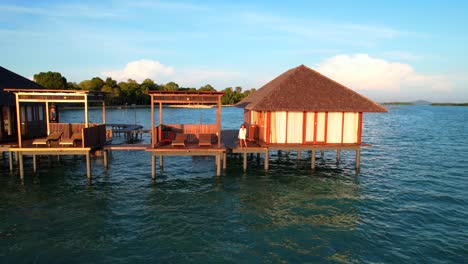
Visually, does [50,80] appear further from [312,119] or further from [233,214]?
[233,214]

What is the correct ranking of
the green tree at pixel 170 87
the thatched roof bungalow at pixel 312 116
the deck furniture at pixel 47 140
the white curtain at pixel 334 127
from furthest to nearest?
the green tree at pixel 170 87
the white curtain at pixel 334 127
the thatched roof bungalow at pixel 312 116
the deck furniture at pixel 47 140

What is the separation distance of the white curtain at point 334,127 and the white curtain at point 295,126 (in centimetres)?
191

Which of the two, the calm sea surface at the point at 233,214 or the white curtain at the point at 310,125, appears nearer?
the calm sea surface at the point at 233,214

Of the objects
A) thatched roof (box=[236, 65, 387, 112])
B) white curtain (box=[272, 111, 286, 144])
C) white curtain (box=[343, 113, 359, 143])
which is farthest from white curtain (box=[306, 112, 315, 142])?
white curtain (box=[343, 113, 359, 143])

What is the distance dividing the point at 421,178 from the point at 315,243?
14457mm

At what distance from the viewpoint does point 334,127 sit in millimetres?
22234

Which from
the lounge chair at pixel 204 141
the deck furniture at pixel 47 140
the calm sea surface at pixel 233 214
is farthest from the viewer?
the lounge chair at pixel 204 141

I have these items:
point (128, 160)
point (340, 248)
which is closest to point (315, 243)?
point (340, 248)

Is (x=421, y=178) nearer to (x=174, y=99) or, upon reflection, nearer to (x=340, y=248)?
(x=340, y=248)

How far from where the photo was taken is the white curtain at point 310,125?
71.9 feet

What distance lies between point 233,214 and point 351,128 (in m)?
11.2

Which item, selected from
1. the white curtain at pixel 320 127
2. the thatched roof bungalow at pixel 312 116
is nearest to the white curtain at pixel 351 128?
the thatched roof bungalow at pixel 312 116

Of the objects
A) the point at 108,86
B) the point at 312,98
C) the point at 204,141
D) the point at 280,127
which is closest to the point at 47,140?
the point at 204,141

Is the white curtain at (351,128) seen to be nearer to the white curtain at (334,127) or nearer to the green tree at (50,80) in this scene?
the white curtain at (334,127)
